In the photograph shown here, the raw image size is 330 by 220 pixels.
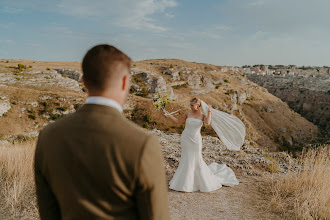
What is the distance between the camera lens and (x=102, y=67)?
1511mm

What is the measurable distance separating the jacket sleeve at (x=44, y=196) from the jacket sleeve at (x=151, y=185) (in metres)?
0.75

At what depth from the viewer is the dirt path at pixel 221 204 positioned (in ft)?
21.7

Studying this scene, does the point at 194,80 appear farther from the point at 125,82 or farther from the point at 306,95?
the point at 306,95

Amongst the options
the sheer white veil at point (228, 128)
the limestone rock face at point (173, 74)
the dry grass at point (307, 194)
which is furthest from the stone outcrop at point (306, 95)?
the dry grass at point (307, 194)

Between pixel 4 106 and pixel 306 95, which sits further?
pixel 306 95

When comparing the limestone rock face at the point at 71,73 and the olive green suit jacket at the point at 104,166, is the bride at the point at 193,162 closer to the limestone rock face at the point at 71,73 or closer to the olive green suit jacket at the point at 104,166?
the olive green suit jacket at the point at 104,166

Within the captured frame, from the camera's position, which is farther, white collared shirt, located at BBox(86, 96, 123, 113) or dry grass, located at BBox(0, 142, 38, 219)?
dry grass, located at BBox(0, 142, 38, 219)

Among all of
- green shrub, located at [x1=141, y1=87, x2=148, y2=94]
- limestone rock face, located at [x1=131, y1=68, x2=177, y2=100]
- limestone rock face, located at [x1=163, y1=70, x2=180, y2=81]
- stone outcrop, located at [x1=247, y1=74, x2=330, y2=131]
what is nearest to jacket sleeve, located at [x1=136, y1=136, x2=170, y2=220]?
limestone rock face, located at [x1=131, y1=68, x2=177, y2=100]

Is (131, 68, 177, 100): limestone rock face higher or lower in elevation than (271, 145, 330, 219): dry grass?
higher

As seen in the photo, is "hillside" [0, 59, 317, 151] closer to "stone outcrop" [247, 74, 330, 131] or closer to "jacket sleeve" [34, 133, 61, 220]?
"stone outcrop" [247, 74, 330, 131]

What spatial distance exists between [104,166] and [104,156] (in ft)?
0.19

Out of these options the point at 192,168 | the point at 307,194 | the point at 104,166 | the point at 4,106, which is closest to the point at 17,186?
the point at 192,168

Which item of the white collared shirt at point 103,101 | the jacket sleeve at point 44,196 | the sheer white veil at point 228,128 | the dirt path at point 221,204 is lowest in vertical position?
the dirt path at point 221,204

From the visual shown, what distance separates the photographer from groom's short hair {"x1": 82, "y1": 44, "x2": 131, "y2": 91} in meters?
1.51
